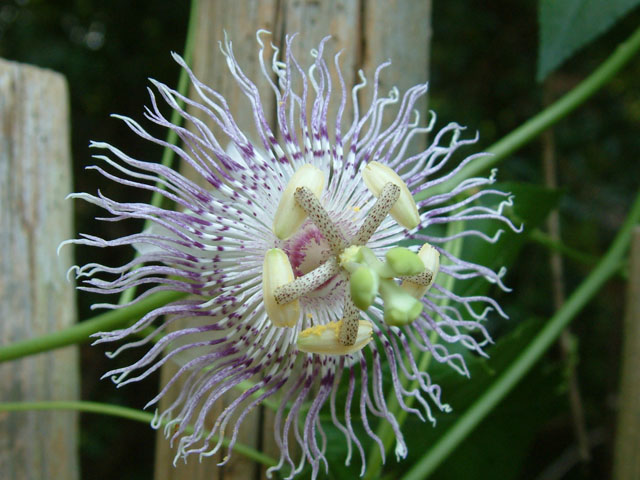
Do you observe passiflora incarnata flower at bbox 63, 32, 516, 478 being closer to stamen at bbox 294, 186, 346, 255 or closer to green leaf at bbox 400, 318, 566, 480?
stamen at bbox 294, 186, 346, 255

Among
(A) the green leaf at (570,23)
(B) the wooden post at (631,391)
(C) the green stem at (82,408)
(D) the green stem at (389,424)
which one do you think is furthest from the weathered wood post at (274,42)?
(B) the wooden post at (631,391)

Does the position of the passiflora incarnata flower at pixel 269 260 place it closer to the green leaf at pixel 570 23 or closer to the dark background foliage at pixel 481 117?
the green leaf at pixel 570 23

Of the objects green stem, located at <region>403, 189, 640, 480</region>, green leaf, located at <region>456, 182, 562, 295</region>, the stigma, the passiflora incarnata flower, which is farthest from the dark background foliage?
the stigma

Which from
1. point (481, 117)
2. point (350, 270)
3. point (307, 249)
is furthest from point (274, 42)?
point (481, 117)

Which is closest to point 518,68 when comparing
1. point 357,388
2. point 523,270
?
point 523,270

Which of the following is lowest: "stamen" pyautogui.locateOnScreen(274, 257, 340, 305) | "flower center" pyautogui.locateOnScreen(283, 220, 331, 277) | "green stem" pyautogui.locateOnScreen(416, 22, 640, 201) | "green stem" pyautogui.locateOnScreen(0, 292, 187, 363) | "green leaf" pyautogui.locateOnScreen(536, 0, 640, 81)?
"green stem" pyautogui.locateOnScreen(0, 292, 187, 363)

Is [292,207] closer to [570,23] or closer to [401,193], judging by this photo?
[401,193]
